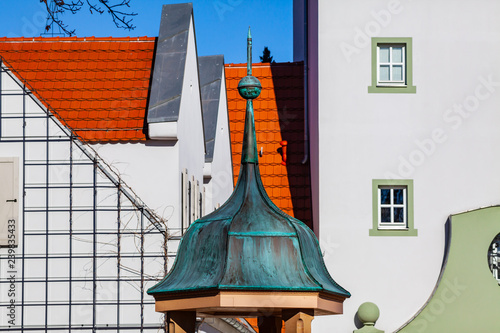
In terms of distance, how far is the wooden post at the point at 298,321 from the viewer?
11555 millimetres

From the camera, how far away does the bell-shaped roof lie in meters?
11.4

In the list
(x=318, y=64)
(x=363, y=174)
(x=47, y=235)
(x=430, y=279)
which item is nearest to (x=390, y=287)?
(x=430, y=279)

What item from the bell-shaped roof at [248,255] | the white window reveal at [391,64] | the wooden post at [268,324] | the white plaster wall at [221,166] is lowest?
the wooden post at [268,324]

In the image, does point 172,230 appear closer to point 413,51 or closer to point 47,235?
point 47,235

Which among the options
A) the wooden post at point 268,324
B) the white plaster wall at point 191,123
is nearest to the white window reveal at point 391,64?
the white plaster wall at point 191,123

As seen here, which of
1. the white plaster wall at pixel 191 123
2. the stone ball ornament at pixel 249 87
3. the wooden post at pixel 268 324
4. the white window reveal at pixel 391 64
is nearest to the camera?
the stone ball ornament at pixel 249 87

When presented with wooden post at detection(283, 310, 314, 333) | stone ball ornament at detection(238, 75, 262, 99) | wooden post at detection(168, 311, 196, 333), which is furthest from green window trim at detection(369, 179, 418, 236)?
wooden post at detection(283, 310, 314, 333)

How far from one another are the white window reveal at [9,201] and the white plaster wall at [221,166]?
6.87 meters

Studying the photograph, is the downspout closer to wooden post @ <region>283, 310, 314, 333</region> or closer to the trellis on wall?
the trellis on wall

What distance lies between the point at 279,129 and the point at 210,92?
716 centimetres

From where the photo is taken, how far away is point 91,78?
830 inches

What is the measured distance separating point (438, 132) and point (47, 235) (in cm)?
1224

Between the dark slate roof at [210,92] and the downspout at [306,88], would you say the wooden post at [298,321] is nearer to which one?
the dark slate roof at [210,92]

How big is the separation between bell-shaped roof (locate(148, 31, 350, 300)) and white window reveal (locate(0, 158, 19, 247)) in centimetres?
694
